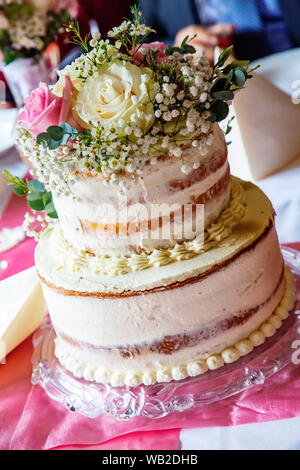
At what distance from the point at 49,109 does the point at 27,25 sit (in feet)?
6.47

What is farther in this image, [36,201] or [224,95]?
[36,201]

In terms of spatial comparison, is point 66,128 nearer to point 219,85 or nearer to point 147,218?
point 147,218

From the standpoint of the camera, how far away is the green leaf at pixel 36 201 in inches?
80.5

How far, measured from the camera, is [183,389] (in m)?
1.72

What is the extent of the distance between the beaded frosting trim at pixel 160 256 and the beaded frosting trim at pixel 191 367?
32cm

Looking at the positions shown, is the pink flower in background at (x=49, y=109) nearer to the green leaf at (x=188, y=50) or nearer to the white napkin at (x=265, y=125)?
the green leaf at (x=188, y=50)

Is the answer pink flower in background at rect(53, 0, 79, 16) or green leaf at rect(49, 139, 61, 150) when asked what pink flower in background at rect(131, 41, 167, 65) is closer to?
green leaf at rect(49, 139, 61, 150)

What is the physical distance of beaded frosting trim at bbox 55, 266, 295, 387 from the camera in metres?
1.72

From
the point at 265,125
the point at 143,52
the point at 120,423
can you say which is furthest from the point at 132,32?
the point at 265,125

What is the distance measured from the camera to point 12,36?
10.5ft

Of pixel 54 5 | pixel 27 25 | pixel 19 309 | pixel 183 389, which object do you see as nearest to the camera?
pixel 183 389

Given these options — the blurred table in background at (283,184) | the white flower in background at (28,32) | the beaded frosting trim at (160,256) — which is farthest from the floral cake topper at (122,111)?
the white flower in background at (28,32)
